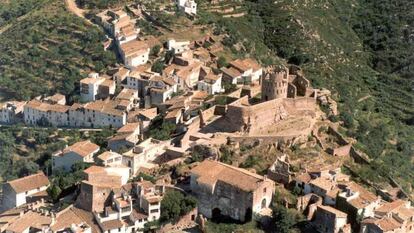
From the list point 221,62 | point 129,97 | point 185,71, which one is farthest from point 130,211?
point 221,62

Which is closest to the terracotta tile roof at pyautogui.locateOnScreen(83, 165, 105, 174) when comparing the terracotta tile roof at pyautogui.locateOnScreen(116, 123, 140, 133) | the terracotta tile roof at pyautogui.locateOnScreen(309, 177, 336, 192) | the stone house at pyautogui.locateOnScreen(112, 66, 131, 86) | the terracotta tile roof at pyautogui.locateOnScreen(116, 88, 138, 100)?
the terracotta tile roof at pyautogui.locateOnScreen(116, 123, 140, 133)

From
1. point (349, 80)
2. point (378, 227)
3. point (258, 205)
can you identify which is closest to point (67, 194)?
point (258, 205)

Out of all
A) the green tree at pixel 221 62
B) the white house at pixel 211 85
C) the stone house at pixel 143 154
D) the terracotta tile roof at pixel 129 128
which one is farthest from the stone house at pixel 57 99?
the stone house at pixel 143 154

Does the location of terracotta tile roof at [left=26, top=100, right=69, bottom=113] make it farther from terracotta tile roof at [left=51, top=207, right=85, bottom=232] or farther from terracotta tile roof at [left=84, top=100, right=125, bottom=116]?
terracotta tile roof at [left=51, top=207, right=85, bottom=232]

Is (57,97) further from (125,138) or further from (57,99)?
(125,138)

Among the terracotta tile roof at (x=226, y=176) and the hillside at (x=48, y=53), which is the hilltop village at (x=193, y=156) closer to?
the terracotta tile roof at (x=226, y=176)

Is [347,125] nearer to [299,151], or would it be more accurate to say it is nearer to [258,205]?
[299,151]
